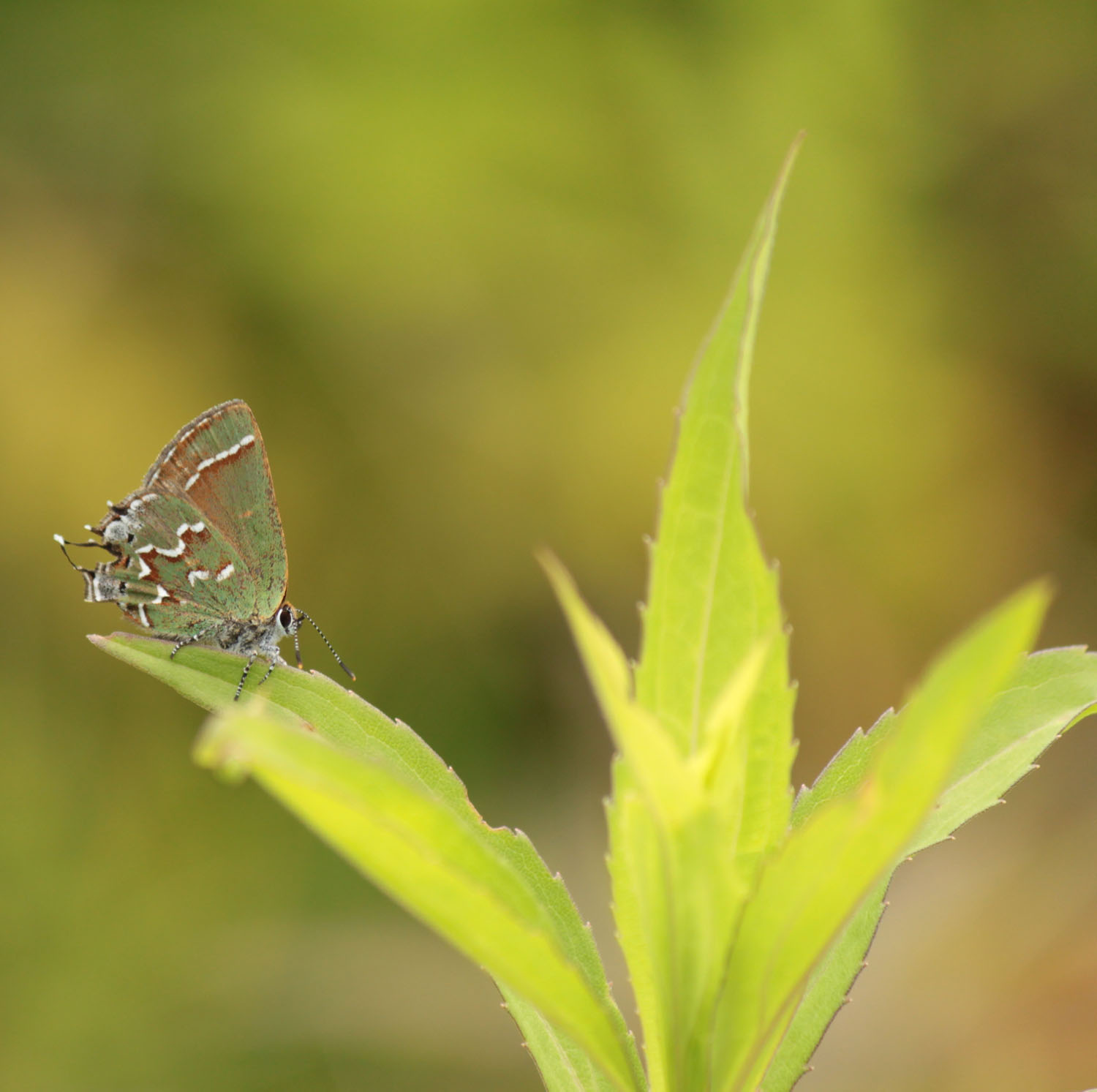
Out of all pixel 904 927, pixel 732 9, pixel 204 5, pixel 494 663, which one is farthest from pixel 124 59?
Result: pixel 904 927

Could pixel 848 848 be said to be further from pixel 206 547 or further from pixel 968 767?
pixel 206 547

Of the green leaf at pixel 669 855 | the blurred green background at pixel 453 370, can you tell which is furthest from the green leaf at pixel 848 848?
the blurred green background at pixel 453 370

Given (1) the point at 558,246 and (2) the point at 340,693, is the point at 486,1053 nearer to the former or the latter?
(1) the point at 558,246

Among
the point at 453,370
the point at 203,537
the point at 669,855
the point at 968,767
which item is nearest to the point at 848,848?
the point at 669,855

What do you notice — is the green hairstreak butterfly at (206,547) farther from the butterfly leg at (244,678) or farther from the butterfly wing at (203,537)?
the butterfly leg at (244,678)

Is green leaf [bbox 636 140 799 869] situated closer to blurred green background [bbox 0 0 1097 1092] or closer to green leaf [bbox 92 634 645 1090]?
green leaf [bbox 92 634 645 1090]

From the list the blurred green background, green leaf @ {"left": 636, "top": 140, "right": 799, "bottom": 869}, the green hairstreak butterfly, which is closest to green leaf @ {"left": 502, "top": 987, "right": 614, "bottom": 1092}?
green leaf @ {"left": 636, "top": 140, "right": 799, "bottom": 869}

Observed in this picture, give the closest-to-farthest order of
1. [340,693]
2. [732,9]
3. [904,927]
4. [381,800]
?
[381,800] → [340,693] → [732,9] → [904,927]
